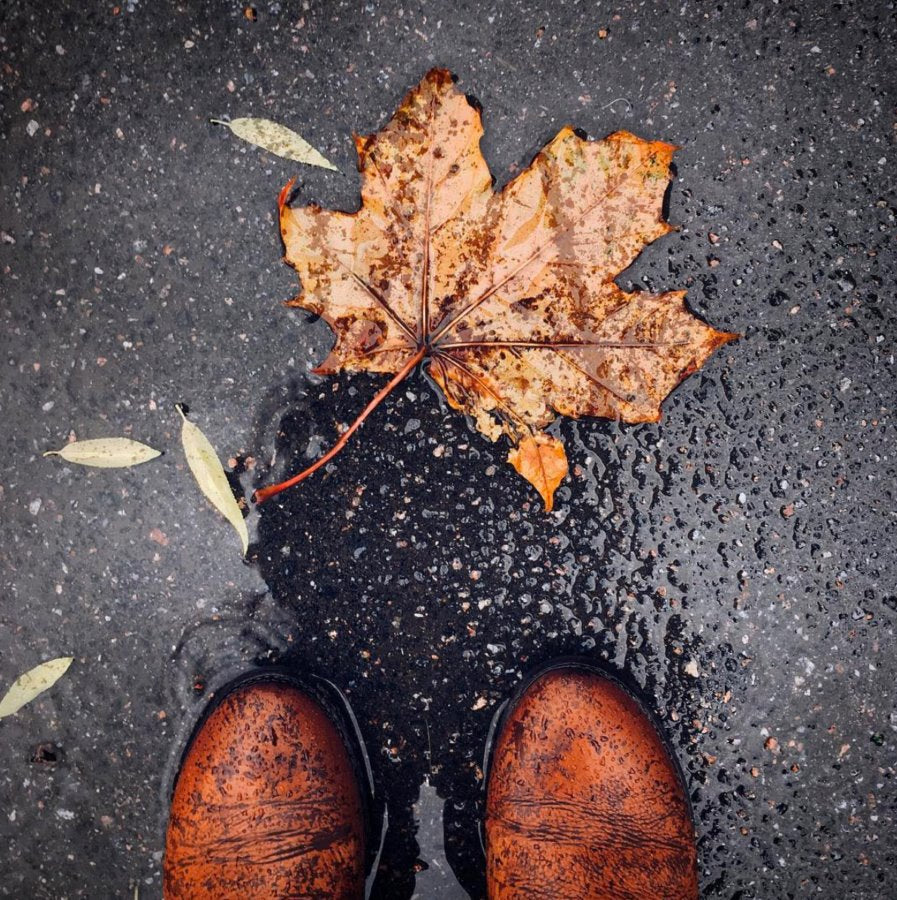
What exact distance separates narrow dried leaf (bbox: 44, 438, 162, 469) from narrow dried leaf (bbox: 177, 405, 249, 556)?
92mm

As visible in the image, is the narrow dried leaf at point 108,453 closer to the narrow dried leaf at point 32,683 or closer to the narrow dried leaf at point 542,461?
the narrow dried leaf at point 32,683

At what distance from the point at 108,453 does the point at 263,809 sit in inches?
35.1

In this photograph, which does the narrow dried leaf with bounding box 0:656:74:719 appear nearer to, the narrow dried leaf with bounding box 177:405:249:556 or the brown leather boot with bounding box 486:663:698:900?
the narrow dried leaf with bounding box 177:405:249:556

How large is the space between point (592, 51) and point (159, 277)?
113 centimetres

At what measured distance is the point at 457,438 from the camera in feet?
5.10

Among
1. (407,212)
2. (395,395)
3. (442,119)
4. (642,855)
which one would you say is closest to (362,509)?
(395,395)

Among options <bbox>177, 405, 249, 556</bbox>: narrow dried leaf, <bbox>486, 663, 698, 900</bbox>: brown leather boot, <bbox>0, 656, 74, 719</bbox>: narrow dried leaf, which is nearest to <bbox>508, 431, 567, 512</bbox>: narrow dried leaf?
<bbox>486, 663, 698, 900</bbox>: brown leather boot

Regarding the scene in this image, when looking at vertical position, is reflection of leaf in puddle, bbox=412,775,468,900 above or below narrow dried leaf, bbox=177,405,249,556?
below

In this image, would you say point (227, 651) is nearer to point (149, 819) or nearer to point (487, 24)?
point (149, 819)

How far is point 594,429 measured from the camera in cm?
154

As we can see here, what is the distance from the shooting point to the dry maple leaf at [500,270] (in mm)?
1290

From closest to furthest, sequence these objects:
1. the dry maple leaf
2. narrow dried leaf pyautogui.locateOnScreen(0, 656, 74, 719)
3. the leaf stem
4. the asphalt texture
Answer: the dry maple leaf < the leaf stem < the asphalt texture < narrow dried leaf pyautogui.locateOnScreen(0, 656, 74, 719)

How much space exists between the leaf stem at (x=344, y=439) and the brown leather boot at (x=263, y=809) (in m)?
0.44

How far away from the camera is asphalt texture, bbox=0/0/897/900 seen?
1519 millimetres
